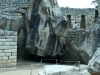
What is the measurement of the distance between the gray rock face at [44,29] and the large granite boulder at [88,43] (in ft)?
3.57

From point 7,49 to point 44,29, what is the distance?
240cm

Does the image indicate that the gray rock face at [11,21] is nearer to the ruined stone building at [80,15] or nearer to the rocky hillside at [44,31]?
the rocky hillside at [44,31]

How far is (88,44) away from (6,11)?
505 cm

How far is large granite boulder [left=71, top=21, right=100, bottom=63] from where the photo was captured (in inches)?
444

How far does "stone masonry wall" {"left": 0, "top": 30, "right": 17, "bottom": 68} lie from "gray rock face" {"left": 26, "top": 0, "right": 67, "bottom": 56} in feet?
4.88

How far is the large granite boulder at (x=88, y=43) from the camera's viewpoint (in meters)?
11.3

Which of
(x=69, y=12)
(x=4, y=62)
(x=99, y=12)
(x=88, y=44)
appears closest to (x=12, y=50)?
(x=4, y=62)

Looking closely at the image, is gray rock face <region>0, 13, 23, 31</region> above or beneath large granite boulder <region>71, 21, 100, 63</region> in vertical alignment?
above

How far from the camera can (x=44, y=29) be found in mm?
12023

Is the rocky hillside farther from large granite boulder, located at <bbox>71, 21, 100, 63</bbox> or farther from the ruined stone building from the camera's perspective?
the ruined stone building

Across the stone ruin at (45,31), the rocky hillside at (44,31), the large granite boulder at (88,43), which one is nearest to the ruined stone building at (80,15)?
the stone ruin at (45,31)

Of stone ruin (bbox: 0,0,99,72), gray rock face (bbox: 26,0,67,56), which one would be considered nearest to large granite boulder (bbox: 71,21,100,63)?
stone ruin (bbox: 0,0,99,72)

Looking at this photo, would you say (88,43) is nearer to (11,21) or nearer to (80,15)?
(11,21)

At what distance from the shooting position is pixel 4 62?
418 inches
